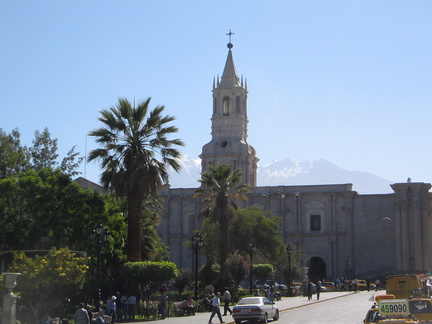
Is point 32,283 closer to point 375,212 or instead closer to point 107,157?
point 107,157

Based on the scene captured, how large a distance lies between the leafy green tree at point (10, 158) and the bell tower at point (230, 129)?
2796cm

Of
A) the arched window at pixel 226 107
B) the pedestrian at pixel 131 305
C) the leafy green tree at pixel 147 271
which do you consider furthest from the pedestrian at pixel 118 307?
the arched window at pixel 226 107

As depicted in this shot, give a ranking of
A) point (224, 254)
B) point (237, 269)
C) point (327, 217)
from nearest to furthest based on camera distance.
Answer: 1. point (224, 254)
2. point (237, 269)
3. point (327, 217)

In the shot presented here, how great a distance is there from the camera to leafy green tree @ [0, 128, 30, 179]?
175 feet

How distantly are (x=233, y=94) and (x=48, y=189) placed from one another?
44.9 metres

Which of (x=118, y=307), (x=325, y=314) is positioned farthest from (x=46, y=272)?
(x=325, y=314)

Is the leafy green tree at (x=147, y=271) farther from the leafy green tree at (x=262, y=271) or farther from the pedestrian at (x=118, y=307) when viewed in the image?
the leafy green tree at (x=262, y=271)

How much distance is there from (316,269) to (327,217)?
5.83m

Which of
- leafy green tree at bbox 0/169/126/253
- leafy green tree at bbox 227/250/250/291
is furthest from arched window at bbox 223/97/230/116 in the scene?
leafy green tree at bbox 0/169/126/253

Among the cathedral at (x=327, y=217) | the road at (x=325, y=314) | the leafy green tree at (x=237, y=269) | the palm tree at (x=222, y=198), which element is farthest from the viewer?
the cathedral at (x=327, y=217)

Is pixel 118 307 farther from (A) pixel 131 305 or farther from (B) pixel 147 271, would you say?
(B) pixel 147 271

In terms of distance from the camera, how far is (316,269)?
3108 inches

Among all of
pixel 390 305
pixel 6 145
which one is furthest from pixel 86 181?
pixel 390 305

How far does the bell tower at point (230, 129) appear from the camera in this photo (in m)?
79.9
